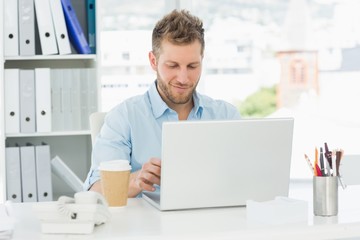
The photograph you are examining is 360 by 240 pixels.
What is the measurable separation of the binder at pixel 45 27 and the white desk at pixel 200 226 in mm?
1659

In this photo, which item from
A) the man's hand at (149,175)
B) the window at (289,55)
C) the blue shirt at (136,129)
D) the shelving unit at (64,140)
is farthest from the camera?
the window at (289,55)

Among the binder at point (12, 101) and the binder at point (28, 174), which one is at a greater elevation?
the binder at point (12, 101)

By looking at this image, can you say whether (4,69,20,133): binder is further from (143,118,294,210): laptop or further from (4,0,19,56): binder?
(143,118,294,210): laptop

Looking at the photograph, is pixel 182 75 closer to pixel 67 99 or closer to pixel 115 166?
pixel 115 166

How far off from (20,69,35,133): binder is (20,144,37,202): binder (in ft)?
0.34

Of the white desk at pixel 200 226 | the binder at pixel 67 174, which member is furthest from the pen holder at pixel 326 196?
the binder at pixel 67 174

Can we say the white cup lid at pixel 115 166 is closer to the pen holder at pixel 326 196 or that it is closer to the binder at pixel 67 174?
the pen holder at pixel 326 196

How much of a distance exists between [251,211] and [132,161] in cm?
75

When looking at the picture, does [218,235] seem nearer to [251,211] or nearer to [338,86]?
[251,211]

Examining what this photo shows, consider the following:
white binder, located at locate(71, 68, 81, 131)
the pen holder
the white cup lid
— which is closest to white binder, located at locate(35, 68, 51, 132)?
white binder, located at locate(71, 68, 81, 131)

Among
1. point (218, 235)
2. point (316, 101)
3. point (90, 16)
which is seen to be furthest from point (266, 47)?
point (218, 235)

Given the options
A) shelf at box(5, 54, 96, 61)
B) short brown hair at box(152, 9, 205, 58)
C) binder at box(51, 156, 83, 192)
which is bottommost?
binder at box(51, 156, 83, 192)

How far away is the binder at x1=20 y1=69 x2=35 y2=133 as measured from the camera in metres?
3.57

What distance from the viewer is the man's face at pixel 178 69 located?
8.34ft
